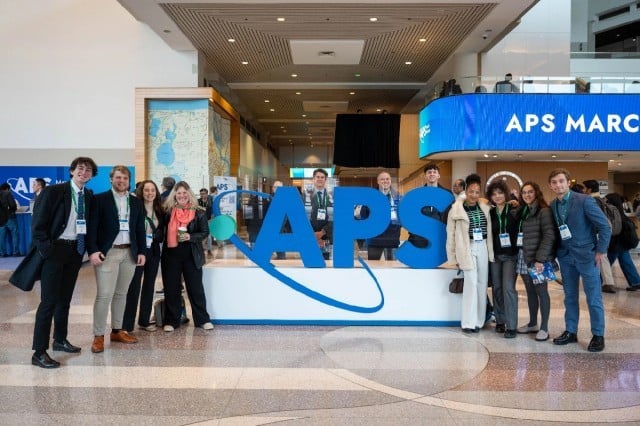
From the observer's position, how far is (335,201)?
5.49m

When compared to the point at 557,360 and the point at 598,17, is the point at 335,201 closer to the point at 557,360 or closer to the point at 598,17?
the point at 557,360

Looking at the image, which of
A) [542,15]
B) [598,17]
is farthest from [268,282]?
[598,17]

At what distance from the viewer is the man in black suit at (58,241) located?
4102mm

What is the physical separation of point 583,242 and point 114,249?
398 cm

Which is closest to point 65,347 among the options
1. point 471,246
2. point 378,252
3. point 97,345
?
point 97,345

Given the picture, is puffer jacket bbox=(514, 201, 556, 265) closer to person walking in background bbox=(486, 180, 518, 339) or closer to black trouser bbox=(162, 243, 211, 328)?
person walking in background bbox=(486, 180, 518, 339)

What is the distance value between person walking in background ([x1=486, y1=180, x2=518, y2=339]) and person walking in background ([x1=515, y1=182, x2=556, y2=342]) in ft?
0.24

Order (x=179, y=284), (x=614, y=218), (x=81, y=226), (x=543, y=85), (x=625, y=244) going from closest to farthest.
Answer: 1. (x=81, y=226)
2. (x=179, y=284)
3. (x=614, y=218)
4. (x=625, y=244)
5. (x=543, y=85)

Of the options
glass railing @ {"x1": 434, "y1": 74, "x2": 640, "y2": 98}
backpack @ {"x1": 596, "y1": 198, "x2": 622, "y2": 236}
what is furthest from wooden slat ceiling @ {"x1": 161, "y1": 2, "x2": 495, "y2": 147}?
backpack @ {"x1": 596, "y1": 198, "x2": 622, "y2": 236}

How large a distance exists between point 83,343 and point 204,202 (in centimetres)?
367

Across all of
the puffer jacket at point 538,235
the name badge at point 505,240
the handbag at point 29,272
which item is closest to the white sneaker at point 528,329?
the puffer jacket at point 538,235

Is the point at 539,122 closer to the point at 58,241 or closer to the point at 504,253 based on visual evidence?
the point at 504,253

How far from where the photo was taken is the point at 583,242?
4.62 metres

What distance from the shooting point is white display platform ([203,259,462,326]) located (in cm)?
546
